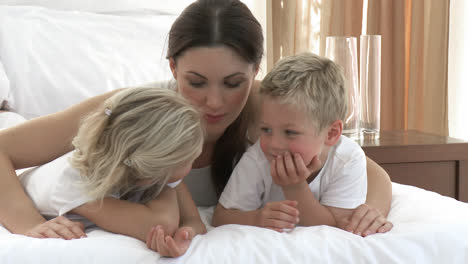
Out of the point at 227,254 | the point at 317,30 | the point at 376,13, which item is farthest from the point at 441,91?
the point at 227,254

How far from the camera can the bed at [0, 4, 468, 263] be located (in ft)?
3.20

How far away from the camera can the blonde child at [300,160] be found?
126cm

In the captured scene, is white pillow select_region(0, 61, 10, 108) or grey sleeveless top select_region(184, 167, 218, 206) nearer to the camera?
grey sleeveless top select_region(184, 167, 218, 206)

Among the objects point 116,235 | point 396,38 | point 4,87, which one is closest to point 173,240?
point 116,235

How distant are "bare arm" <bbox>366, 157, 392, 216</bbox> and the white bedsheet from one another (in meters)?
0.18

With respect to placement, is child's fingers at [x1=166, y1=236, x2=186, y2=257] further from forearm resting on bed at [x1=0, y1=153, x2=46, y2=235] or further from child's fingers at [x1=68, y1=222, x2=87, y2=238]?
forearm resting on bed at [x1=0, y1=153, x2=46, y2=235]

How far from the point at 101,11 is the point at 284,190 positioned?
1.58 m

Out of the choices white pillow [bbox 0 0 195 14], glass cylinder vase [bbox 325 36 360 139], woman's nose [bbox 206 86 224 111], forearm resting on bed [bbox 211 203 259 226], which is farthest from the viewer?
white pillow [bbox 0 0 195 14]

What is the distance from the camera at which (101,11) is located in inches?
99.8

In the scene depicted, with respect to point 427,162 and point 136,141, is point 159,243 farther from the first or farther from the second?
point 427,162

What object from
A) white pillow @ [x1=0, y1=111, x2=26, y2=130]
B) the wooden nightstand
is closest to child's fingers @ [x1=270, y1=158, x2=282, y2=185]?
the wooden nightstand

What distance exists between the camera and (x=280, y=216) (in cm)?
116

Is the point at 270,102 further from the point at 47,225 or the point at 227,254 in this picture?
the point at 47,225

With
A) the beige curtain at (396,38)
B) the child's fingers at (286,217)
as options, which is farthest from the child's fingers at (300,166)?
the beige curtain at (396,38)
